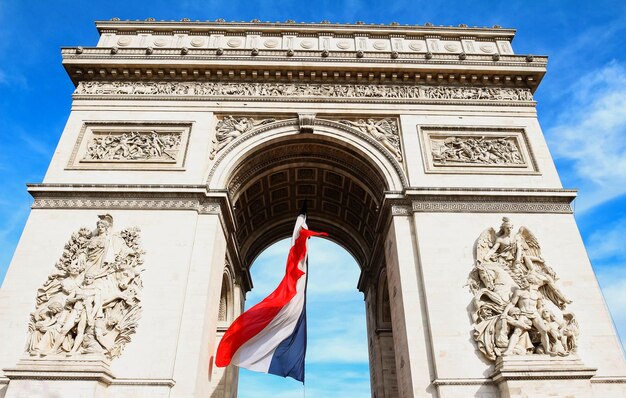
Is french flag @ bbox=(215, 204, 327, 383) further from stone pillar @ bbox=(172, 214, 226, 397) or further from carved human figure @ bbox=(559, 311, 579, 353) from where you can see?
carved human figure @ bbox=(559, 311, 579, 353)

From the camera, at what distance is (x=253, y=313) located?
12289 millimetres

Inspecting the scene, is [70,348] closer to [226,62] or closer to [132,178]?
[132,178]

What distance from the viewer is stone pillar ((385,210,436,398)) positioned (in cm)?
1066

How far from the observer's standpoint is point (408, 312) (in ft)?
37.6

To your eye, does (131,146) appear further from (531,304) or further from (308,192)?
(531,304)

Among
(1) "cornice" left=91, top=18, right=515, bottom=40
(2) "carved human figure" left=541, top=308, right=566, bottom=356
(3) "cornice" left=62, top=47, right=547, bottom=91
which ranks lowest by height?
(2) "carved human figure" left=541, top=308, right=566, bottom=356

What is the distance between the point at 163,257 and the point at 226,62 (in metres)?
7.19

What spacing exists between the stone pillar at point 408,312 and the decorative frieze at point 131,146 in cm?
696

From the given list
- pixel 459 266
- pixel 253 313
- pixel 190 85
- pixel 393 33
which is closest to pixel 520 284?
pixel 459 266

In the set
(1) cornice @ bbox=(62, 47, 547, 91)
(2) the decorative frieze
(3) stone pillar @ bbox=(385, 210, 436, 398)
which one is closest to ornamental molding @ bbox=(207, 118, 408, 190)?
(2) the decorative frieze

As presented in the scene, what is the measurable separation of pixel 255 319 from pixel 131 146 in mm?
6789

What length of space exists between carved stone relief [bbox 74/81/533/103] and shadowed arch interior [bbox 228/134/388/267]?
6.09 feet

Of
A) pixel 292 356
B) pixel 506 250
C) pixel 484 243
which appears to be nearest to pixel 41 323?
pixel 292 356

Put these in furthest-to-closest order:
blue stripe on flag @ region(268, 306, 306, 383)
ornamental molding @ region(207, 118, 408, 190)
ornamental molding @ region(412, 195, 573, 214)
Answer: ornamental molding @ region(207, 118, 408, 190)
ornamental molding @ region(412, 195, 573, 214)
blue stripe on flag @ region(268, 306, 306, 383)
